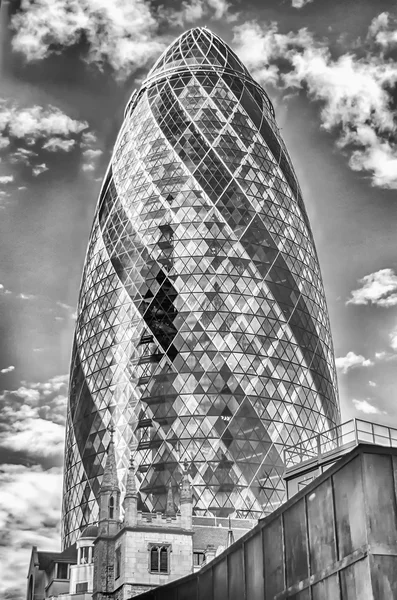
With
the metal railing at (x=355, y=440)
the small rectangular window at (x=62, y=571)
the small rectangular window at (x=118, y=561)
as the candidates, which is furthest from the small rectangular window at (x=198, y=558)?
the metal railing at (x=355, y=440)

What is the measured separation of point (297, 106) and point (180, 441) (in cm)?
2183

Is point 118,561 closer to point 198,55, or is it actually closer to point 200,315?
point 200,315

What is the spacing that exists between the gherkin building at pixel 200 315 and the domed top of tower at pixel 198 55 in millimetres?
1649

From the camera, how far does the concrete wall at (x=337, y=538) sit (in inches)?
530

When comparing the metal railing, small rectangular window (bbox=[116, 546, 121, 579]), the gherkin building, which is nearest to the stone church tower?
small rectangular window (bbox=[116, 546, 121, 579])

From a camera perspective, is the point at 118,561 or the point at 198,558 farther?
the point at 198,558

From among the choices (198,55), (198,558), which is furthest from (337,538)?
(198,55)

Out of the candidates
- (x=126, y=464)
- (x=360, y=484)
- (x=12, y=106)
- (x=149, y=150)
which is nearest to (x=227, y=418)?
(x=126, y=464)

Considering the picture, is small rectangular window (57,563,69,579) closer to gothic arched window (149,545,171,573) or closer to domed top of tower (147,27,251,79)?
gothic arched window (149,545,171,573)

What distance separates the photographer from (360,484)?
45.5 ft

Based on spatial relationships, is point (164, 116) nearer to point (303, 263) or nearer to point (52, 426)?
point (303, 263)

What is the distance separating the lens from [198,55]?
66625 mm

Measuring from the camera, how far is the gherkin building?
5228cm

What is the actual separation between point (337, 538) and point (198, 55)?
185 feet
